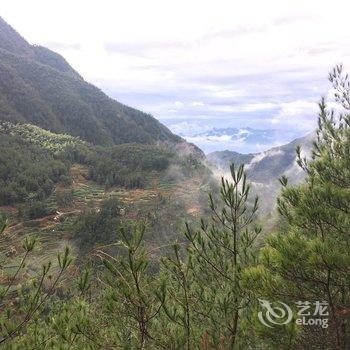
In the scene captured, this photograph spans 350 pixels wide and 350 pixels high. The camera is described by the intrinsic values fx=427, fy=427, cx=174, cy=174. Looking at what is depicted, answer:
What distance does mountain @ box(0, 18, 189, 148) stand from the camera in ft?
347

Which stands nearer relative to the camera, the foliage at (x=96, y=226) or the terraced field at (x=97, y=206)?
the terraced field at (x=97, y=206)

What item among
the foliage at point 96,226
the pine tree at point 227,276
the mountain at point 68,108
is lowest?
the foliage at point 96,226

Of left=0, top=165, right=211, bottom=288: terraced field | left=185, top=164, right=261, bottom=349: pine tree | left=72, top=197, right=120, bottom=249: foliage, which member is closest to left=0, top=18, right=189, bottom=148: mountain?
left=0, top=165, right=211, bottom=288: terraced field

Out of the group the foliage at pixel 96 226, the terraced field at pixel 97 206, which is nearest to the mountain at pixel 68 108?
the terraced field at pixel 97 206

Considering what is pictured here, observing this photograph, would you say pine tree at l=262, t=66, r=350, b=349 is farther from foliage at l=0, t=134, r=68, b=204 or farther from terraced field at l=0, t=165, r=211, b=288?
foliage at l=0, t=134, r=68, b=204

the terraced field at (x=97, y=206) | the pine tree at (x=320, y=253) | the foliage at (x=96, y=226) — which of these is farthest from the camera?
the foliage at (x=96, y=226)

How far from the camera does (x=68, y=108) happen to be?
12081cm

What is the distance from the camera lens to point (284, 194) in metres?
6.18

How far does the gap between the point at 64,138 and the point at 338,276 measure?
8256cm

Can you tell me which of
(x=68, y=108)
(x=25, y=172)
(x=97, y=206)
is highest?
(x=68, y=108)

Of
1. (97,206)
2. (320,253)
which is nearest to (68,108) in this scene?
(97,206)

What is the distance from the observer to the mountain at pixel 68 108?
105688 millimetres

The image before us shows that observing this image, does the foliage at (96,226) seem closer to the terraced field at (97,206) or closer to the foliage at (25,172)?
the terraced field at (97,206)

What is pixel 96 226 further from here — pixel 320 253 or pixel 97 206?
pixel 320 253
